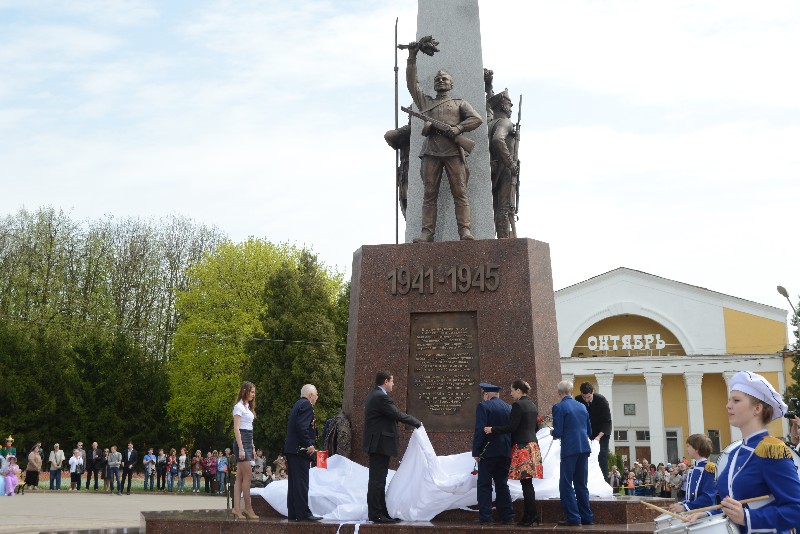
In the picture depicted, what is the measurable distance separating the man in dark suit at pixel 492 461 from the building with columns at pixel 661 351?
39.9 metres

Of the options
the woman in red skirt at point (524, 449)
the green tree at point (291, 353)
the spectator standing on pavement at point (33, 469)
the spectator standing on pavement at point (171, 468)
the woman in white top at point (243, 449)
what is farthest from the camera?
the green tree at point (291, 353)

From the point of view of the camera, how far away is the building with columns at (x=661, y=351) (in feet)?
157

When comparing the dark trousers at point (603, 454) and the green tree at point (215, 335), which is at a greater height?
the green tree at point (215, 335)

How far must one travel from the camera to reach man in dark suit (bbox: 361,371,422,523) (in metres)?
9.28

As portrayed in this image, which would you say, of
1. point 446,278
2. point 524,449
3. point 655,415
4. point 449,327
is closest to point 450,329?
point 449,327

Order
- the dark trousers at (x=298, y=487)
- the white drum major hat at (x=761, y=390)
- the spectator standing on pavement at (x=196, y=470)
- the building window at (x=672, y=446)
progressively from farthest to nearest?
the building window at (x=672, y=446)
the spectator standing on pavement at (x=196, y=470)
the dark trousers at (x=298, y=487)
the white drum major hat at (x=761, y=390)

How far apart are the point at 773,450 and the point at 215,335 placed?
42.1 metres

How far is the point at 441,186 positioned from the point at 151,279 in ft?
123

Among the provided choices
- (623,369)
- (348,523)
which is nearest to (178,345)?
(623,369)

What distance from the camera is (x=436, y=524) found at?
362 inches

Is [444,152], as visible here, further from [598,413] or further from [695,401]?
[695,401]

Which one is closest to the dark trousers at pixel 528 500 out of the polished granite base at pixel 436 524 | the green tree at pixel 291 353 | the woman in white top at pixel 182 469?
the polished granite base at pixel 436 524

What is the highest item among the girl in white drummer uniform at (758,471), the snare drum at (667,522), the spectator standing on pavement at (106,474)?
the girl in white drummer uniform at (758,471)

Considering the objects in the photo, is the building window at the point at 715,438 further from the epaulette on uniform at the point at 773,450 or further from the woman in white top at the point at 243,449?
the epaulette on uniform at the point at 773,450
